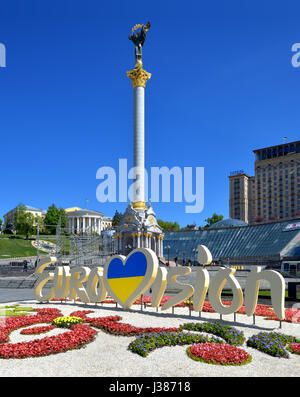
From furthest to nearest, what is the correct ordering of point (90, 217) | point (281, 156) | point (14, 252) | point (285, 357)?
point (90, 217) < point (281, 156) < point (14, 252) < point (285, 357)

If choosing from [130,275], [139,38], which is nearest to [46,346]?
[130,275]

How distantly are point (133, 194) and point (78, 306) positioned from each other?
36.7 m

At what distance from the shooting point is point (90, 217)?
16025cm

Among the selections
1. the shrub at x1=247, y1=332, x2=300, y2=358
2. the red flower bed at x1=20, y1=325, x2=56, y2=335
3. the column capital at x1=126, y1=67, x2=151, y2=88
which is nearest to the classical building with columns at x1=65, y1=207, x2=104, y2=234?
the column capital at x1=126, y1=67, x2=151, y2=88

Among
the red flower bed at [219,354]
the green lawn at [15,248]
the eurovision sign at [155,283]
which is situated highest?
the eurovision sign at [155,283]

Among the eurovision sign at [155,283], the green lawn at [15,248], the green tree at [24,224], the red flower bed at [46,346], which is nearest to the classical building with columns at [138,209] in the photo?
the eurovision sign at [155,283]

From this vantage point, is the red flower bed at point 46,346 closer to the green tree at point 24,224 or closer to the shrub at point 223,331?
the shrub at point 223,331

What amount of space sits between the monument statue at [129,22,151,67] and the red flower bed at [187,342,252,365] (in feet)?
192

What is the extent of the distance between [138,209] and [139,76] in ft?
77.1

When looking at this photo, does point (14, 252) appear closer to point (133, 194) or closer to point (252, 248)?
point (133, 194)

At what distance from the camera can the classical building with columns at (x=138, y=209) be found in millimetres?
58594

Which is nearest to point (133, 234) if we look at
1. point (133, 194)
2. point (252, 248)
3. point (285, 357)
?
point (133, 194)

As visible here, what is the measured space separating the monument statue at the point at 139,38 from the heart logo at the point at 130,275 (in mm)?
50222
